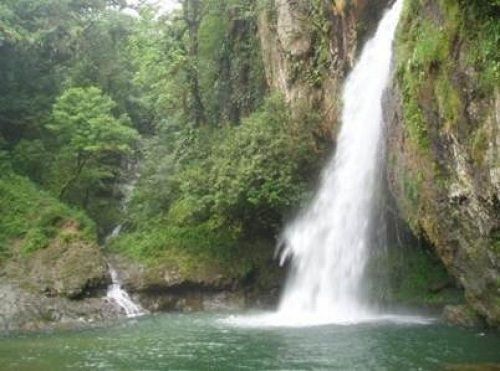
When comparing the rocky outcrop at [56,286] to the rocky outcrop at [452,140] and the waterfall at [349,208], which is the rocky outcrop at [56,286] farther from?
the rocky outcrop at [452,140]

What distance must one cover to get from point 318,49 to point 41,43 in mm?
14174

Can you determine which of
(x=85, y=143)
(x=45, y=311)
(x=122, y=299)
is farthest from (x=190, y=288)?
(x=85, y=143)

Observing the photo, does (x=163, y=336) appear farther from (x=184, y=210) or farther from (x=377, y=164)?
(x=184, y=210)

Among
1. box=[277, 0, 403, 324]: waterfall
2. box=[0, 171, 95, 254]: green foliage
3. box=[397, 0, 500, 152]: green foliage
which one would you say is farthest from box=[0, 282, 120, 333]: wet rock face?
box=[397, 0, 500, 152]: green foliage

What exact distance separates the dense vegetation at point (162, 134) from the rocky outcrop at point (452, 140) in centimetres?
666

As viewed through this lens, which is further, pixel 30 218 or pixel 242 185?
pixel 30 218

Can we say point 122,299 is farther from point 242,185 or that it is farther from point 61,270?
point 242,185

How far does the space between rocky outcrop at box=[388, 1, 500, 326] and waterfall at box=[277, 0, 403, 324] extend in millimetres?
2513

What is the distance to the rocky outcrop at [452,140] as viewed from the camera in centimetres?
1175

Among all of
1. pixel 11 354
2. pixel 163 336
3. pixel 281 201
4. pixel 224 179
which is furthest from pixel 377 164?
pixel 11 354

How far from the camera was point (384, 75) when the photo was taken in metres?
18.3

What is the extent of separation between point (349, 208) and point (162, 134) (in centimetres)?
1443

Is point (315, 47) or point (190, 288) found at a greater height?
point (315, 47)

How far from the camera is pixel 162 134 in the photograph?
31391 millimetres
